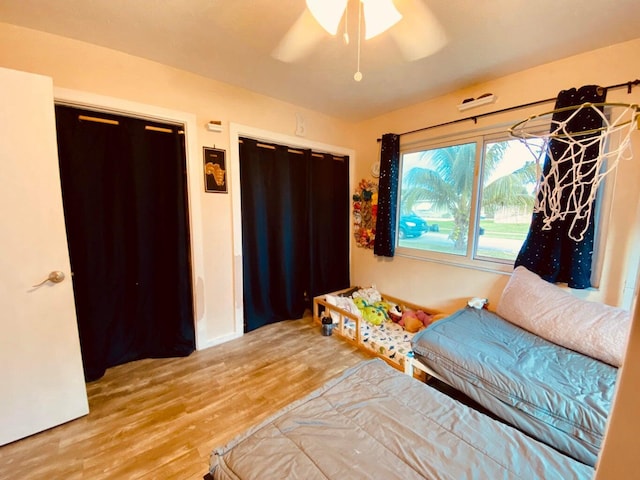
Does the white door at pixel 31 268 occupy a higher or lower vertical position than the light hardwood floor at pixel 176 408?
higher

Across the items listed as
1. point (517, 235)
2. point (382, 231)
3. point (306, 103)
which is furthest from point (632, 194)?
point (306, 103)

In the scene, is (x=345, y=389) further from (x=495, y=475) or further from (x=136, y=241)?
(x=136, y=241)

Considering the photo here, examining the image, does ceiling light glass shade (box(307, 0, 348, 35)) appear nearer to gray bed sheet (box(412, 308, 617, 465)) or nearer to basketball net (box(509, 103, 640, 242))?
basketball net (box(509, 103, 640, 242))

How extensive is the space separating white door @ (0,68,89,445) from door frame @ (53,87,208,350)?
1.43ft

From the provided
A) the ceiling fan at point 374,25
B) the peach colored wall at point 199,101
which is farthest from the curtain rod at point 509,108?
the peach colored wall at point 199,101

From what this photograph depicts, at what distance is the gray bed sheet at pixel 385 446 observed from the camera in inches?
37.5

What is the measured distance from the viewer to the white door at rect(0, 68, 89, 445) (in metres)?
1.44

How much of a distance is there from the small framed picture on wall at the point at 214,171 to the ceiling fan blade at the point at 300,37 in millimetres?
1083

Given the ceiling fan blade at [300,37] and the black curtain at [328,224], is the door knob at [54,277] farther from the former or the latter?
the black curtain at [328,224]

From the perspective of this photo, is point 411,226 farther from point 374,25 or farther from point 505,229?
point 374,25

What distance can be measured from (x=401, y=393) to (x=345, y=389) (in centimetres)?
28

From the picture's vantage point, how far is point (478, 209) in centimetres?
261

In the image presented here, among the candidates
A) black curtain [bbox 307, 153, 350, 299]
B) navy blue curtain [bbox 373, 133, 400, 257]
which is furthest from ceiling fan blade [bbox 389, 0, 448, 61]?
black curtain [bbox 307, 153, 350, 299]

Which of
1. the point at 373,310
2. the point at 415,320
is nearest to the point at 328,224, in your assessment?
the point at 373,310
